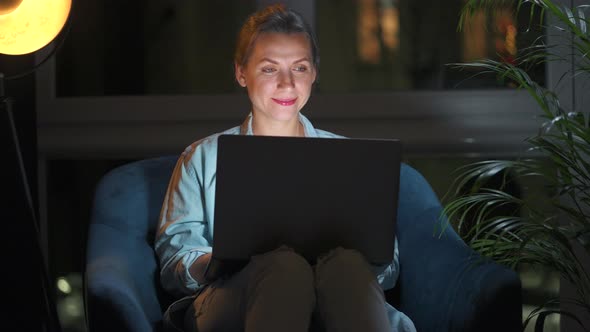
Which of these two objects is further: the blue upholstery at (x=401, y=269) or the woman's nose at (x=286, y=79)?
the woman's nose at (x=286, y=79)

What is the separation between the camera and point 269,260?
153 cm

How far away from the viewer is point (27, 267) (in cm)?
243

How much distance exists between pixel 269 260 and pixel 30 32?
0.88 m

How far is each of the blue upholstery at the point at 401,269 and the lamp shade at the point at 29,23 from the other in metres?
0.39

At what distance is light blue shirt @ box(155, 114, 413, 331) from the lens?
5.95 ft

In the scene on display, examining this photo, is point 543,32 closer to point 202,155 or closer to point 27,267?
point 202,155

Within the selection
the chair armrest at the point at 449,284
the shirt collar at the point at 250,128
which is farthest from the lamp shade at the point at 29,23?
the chair armrest at the point at 449,284

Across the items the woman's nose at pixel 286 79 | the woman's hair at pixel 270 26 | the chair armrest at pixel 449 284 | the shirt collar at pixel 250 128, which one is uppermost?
the woman's hair at pixel 270 26

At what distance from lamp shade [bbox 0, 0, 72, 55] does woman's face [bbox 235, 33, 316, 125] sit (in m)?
0.48

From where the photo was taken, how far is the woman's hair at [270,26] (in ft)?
6.47

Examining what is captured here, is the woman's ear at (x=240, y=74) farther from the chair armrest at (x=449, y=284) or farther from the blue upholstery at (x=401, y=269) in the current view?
the chair armrest at (x=449, y=284)

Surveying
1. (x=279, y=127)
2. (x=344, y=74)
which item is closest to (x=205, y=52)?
(x=279, y=127)

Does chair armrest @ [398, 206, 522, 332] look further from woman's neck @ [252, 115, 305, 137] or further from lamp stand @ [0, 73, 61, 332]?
lamp stand @ [0, 73, 61, 332]

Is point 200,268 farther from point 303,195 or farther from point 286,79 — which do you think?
point 286,79
